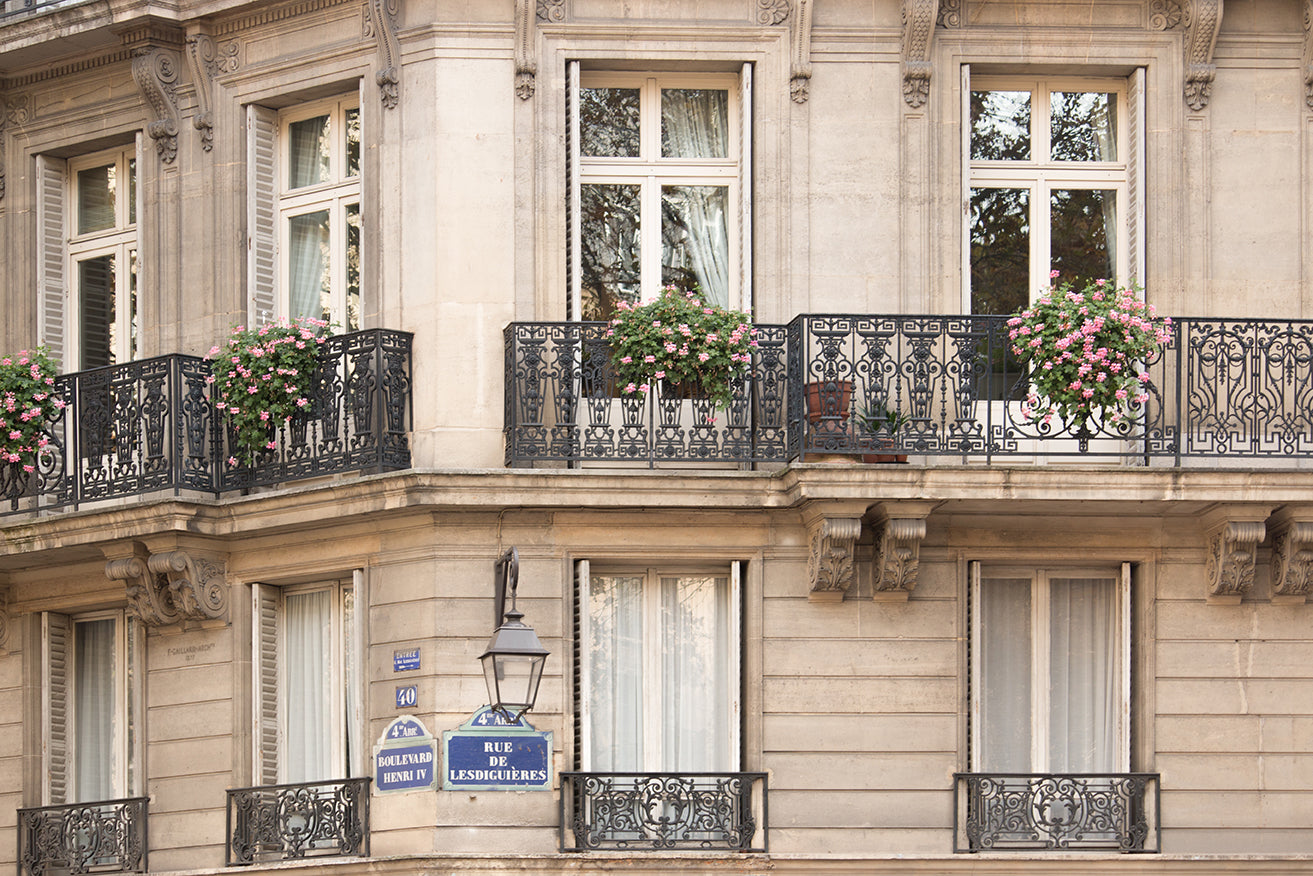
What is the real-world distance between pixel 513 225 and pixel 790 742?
167 inches

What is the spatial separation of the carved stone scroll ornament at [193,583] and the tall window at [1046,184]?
6046 millimetres

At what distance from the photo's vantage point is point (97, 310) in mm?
20391

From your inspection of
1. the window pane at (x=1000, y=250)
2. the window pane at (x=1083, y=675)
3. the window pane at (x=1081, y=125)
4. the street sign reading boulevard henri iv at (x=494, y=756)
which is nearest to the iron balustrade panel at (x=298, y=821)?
the street sign reading boulevard henri iv at (x=494, y=756)

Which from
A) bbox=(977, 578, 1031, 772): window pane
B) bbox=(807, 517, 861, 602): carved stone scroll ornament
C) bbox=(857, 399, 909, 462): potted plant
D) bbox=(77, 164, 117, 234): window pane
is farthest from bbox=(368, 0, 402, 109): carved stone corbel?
bbox=(977, 578, 1031, 772): window pane

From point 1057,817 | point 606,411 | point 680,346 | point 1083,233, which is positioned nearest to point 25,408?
point 606,411

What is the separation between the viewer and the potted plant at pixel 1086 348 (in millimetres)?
17172

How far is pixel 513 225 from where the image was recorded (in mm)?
17953

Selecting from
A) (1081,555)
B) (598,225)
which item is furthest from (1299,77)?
(598,225)

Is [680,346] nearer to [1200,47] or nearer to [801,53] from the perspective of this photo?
[801,53]

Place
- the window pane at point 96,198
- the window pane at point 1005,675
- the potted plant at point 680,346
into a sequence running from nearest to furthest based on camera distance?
the potted plant at point 680,346 < the window pane at point 1005,675 < the window pane at point 96,198

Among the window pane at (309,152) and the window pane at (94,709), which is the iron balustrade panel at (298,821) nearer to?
the window pane at (94,709)

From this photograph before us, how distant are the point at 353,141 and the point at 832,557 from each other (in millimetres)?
5101

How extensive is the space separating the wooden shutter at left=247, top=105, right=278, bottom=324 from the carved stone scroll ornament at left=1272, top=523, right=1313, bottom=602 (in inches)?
308

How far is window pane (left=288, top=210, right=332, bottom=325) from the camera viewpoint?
19.2 m
